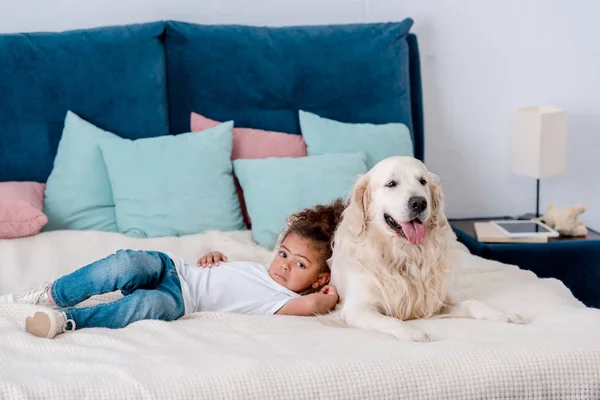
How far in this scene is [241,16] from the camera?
12.5 ft

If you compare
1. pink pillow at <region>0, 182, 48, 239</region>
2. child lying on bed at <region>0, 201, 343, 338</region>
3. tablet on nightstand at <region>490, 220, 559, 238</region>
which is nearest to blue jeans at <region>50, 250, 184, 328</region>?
child lying on bed at <region>0, 201, 343, 338</region>

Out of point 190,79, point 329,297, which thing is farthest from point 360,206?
point 190,79

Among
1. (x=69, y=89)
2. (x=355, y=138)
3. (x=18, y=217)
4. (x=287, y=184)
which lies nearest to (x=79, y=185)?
(x=18, y=217)

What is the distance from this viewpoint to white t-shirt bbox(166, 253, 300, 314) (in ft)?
8.01

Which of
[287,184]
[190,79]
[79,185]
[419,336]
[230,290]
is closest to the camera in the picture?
[419,336]

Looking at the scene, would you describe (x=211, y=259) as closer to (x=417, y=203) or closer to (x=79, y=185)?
(x=417, y=203)

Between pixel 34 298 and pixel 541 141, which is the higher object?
pixel 541 141

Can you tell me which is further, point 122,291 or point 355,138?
point 355,138

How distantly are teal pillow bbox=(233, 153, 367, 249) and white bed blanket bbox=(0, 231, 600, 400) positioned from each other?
840 millimetres

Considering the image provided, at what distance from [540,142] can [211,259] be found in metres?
1.64

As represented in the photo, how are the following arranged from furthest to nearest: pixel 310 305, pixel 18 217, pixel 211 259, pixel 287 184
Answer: pixel 287 184
pixel 18 217
pixel 211 259
pixel 310 305

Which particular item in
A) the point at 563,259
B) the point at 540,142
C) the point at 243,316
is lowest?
the point at 563,259

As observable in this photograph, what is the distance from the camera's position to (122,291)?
238 centimetres

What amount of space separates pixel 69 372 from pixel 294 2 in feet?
8.01
